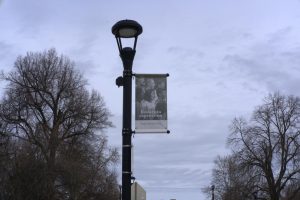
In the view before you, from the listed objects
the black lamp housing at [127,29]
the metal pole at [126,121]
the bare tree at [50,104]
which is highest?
the bare tree at [50,104]

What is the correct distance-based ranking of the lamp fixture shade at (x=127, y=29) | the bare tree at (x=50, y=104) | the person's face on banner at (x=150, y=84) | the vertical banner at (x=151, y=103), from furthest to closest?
the bare tree at (x=50, y=104) → the person's face on banner at (x=150, y=84) → the vertical banner at (x=151, y=103) → the lamp fixture shade at (x=127, y=29)

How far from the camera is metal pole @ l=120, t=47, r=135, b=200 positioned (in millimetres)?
10109

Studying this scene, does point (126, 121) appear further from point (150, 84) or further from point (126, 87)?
point (150, 84)

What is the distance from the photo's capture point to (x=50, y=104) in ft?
175

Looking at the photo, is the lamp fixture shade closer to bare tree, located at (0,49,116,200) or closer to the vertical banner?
the vertical banner

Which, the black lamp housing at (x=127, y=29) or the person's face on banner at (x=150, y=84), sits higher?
the black lamp housing at (x=127, y=29)

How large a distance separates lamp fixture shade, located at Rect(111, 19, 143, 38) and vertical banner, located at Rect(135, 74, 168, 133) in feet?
2.53

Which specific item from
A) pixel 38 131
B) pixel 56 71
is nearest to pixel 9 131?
pixel 38 131

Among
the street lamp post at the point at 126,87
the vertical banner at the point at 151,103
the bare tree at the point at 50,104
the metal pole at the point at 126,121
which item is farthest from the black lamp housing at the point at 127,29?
the bare tree at the point at 50,104

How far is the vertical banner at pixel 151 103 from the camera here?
400 inches

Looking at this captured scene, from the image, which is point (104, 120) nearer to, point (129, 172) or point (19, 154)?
point (19, 154)

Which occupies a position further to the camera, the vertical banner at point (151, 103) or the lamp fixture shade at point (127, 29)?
the vertical banner at point (151, 103)

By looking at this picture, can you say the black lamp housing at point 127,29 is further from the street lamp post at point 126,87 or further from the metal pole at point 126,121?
the metal pole at point 126,121

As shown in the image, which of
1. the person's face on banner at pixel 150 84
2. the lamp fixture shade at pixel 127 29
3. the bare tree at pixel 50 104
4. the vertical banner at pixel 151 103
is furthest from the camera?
the bare tree at pixel 50 104
